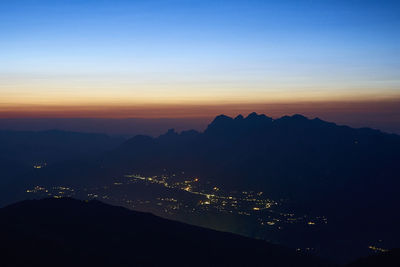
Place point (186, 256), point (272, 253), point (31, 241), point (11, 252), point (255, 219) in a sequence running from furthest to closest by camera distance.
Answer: point (255, 219), point (272, 253), point (186, 256), point (31, 241), point (11, 252)

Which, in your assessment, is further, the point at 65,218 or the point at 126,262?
the point at 65,218

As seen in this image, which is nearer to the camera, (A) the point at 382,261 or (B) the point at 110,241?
(A) the point at 382,261

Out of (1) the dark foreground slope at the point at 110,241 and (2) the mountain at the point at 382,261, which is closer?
(1) the dark foreground slope at the point at 110,241

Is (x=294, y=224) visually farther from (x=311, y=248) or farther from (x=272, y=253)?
(x=272, y=253)

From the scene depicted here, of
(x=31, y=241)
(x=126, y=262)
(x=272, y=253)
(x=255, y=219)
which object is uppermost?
(x=31, y=241)

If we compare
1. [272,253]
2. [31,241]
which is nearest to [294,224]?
[272,253]

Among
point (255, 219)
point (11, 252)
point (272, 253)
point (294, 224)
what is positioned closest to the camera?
point (11, 252)

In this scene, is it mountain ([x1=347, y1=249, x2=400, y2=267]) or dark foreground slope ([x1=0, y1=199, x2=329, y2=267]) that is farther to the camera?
mountain ([x1=347, y1=249, x2=400, y2=267])

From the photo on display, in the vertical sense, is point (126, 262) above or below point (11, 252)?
below
